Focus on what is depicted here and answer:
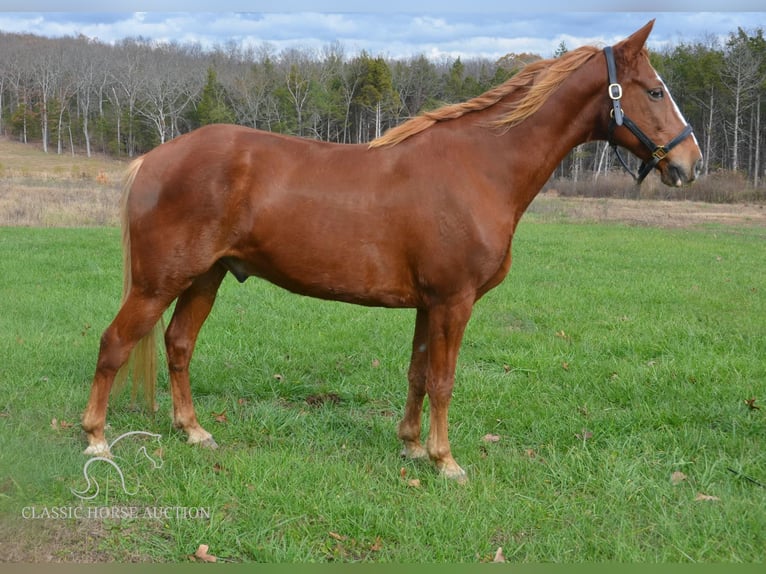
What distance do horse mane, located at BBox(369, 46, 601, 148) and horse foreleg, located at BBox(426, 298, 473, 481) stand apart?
110cm

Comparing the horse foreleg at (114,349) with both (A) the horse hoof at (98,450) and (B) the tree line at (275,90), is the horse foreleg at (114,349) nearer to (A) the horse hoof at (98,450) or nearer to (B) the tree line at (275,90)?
(A) the horse hoof at (98,450)

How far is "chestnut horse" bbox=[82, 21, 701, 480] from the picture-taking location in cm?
357

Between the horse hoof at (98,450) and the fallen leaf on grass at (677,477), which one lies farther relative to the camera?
the horse hoof at (98,450)

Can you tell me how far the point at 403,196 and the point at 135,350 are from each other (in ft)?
7.06

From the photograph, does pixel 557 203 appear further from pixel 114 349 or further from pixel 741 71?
pixel 114 349

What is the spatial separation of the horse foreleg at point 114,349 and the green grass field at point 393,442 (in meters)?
0.18

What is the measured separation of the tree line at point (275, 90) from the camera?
18.8 metres

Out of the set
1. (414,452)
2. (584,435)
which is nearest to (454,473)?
(414,452)

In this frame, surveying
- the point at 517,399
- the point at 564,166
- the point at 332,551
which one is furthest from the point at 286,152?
the point at 564,166

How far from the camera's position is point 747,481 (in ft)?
11.8

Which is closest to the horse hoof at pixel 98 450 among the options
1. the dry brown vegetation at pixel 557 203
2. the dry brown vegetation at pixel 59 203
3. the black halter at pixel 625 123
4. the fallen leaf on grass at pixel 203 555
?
the fallen leaf on grass at pixel 203 555

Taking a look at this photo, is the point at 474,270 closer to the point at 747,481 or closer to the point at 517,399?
the point at 517,399

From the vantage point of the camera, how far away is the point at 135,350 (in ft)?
13.9

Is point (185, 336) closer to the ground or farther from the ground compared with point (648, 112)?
closer to the ground
